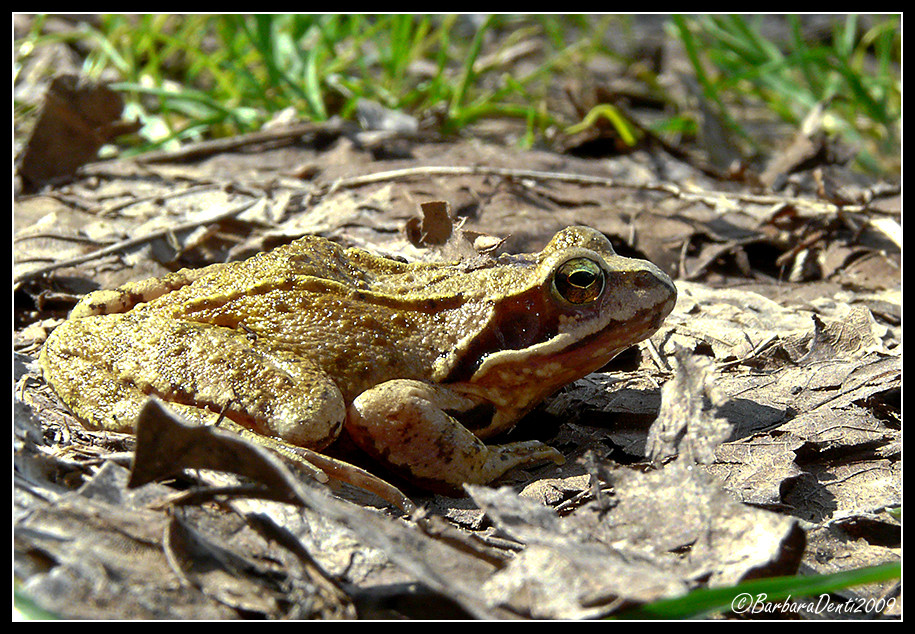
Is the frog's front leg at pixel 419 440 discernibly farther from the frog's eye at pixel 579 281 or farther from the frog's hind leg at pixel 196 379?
the frog's eye at pixel 579 281

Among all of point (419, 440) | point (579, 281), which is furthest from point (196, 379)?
point (579, 281)

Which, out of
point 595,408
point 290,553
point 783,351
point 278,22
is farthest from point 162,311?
point 278,22

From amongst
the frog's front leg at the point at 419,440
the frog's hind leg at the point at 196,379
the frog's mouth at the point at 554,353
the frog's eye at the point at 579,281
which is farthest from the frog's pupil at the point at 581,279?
the frog's hind leg at the point at 196,379

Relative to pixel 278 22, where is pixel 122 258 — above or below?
below

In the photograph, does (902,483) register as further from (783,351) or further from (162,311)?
(162,311)

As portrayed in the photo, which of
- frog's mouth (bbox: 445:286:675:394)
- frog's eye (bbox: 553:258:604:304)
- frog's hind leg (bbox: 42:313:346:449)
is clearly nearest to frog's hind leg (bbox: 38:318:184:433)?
frog's hind leg (bbox: 42:313:346:449)

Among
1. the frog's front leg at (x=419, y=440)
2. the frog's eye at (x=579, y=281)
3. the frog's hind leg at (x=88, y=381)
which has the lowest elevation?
the frog's front leg at (x=419, y=440)

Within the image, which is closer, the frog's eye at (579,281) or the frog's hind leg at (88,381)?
the frog's hind leg at (88,381)

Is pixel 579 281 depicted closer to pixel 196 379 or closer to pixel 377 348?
pixel 377 348
